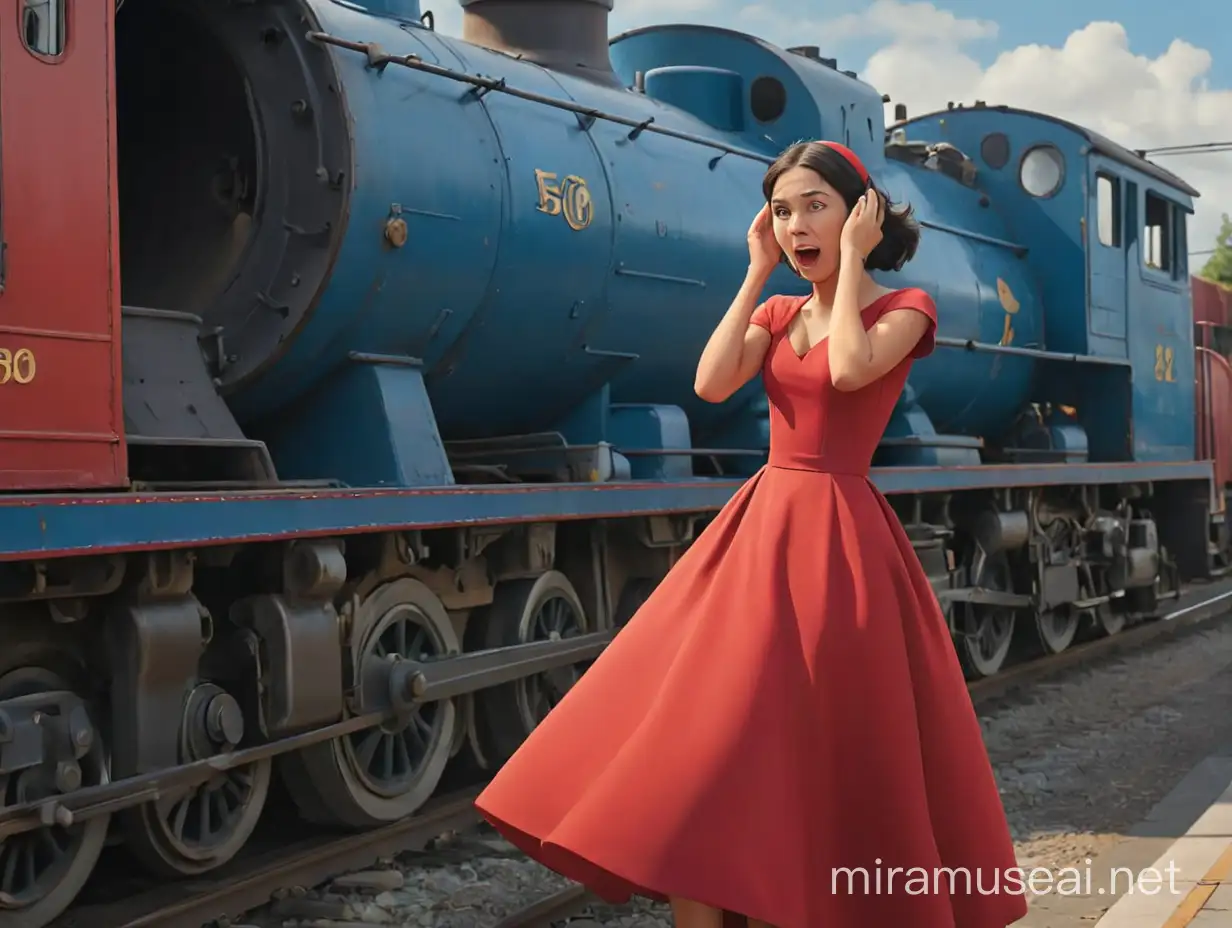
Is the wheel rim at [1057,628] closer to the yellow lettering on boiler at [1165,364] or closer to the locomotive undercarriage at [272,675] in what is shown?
the yellow lettering on boiler at [1165,364]

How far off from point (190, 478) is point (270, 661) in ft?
2.44

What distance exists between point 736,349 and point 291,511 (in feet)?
6.65

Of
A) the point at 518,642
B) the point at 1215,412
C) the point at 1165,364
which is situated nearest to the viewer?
the point at 518,642

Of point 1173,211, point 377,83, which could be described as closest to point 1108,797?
point 377,83

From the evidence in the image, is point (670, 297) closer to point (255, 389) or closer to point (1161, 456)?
point (255, 389)

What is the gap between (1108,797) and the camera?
22.0ft

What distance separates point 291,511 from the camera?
4602mm

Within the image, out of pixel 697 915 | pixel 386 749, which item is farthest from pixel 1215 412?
pixel 697 915

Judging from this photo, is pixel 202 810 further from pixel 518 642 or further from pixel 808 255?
pixel 808 255

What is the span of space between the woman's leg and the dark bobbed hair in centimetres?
126

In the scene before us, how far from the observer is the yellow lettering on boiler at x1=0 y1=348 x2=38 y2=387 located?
386cm

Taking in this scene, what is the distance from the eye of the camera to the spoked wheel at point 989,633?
9.55 meters

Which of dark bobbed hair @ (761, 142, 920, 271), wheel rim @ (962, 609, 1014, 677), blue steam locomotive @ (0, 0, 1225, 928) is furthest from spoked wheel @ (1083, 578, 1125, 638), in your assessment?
dark bobbed hair @ (761, 142, 920, 271)

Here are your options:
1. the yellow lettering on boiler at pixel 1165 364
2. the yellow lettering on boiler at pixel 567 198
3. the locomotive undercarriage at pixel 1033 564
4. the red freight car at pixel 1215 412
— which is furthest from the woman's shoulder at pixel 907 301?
the red freight car at pixel 1215 412
